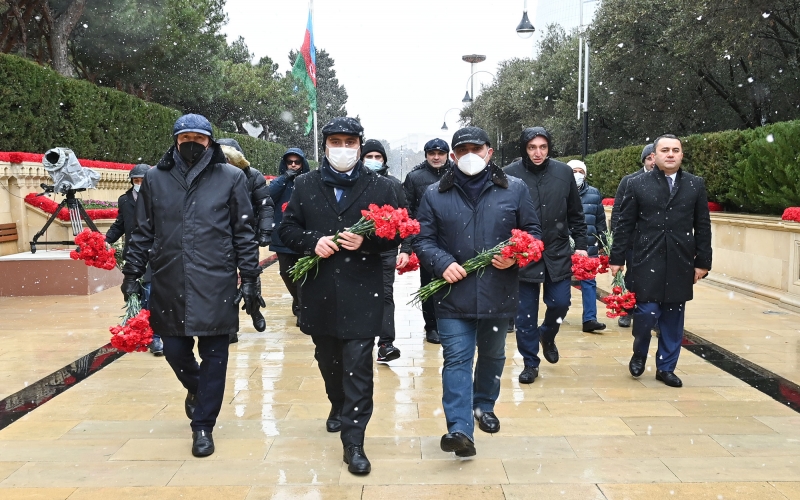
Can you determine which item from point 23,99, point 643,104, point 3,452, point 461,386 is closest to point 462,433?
point 461,386

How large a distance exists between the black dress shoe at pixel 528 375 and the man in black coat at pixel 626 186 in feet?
3.68

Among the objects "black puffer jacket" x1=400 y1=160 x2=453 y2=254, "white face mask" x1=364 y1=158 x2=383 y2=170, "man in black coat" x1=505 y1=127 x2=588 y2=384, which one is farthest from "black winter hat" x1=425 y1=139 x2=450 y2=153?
"man in black coat" x1=505 y1=127 x2=588 y2=384

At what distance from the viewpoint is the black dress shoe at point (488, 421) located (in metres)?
5.00

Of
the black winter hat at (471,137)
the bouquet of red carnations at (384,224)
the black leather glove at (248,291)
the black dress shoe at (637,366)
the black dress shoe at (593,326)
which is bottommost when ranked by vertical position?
the black dress shoe at (593,326)

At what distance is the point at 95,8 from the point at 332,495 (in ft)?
82.7

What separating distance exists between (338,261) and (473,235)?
0.79 metres

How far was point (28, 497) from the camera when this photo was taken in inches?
159

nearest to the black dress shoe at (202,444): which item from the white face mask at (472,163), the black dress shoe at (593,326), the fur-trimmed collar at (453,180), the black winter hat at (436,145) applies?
the fur-trimmed collar at (453,180)

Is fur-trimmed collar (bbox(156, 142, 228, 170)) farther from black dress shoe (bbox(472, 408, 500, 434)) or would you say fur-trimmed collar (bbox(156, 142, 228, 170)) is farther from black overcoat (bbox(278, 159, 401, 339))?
black dress shoe (bbox(472, 408, 500, 434))

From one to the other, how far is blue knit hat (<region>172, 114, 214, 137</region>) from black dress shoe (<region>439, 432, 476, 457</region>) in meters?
2.18

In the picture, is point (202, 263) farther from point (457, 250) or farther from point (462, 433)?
point (462, 433)

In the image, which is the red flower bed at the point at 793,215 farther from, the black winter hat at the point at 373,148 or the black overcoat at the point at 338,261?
the black overcoat at the point at 338,261

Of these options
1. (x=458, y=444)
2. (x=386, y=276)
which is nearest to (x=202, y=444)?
(x=458, y=444)

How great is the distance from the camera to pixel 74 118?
684 inches
